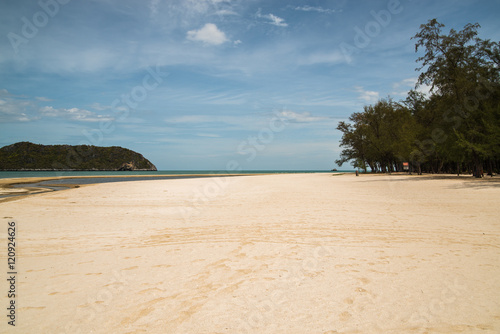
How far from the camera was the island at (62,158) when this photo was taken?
117562 millimetres

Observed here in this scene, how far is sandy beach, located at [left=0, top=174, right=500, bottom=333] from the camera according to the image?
3139mm

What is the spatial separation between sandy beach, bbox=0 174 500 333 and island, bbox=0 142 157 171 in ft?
420

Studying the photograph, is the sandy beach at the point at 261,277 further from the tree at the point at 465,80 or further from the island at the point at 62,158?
the island at the point at 62,158

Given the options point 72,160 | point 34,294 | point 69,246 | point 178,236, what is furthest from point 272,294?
point 72,160

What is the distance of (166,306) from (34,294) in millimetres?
2079

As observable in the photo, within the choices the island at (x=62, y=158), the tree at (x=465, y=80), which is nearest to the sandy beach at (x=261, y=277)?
the tree at (x=465, y=80)

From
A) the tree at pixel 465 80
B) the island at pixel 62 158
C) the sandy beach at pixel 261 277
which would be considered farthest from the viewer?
the island at pixel 62 158

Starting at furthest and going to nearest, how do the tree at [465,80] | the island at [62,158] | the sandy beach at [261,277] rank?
the island at [62,158] < the tree at [465,80] < the sandy beach at [261,277]

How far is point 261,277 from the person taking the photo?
14.3ft

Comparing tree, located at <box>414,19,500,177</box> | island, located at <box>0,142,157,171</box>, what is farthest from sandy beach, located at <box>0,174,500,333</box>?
island, located at <box>0,142,157,171</box>

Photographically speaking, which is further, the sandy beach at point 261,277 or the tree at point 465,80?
the tree at point 465,80

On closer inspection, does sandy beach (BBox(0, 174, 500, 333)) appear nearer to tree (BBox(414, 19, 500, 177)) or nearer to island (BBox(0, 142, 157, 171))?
tree (BBox(414, 19, 500, 177))

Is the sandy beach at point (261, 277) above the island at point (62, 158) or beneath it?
beneath

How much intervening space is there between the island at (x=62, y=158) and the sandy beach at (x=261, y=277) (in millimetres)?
128082
